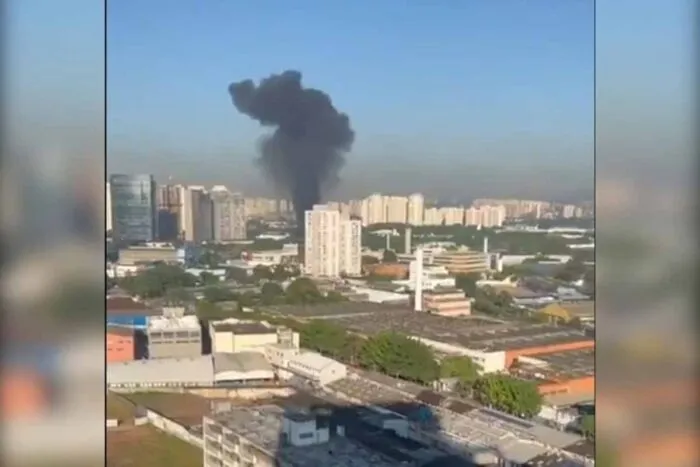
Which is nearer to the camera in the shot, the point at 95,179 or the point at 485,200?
the point at 95,179

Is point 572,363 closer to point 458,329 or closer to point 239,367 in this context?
point 458,329

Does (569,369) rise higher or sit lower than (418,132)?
lower

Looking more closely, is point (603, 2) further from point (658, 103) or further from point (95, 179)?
point (95, 179)

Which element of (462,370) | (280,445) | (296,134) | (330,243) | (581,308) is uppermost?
(296,134)

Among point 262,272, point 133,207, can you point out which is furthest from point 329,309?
point 133,207

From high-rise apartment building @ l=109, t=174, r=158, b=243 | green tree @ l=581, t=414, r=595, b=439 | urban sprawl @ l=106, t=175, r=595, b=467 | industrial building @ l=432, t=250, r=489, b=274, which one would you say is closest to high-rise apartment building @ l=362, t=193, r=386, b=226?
urban sprawl @ l=106, t=175, r=595, b=467

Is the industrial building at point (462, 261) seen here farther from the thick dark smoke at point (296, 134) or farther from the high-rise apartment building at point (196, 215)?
the high-rise apartment building at point (196, 215)

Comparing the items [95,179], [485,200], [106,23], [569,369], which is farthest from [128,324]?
[569,369]

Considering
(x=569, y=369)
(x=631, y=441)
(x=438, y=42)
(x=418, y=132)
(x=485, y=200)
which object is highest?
(x=438, y=42)
